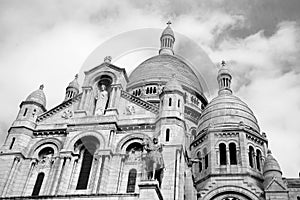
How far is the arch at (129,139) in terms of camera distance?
74.5 feet

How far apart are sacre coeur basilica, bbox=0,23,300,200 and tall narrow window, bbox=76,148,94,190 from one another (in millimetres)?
60

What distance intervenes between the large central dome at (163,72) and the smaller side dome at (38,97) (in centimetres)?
1463

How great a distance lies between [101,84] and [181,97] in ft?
19.6

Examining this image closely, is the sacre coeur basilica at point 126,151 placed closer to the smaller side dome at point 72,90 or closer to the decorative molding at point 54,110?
the decorative molding at point 54,110

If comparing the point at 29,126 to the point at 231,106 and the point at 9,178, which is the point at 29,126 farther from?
the point at 231,106

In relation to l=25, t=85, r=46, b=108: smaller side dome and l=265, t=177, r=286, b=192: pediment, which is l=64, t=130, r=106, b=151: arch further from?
l=265, t=177, r=286, b=192: pediment

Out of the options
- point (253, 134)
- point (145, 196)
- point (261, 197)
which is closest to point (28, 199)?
point (145, 196)

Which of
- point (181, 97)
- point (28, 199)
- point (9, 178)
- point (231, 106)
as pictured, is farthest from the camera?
point (231, 106)

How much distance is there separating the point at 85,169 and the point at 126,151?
2599 mm

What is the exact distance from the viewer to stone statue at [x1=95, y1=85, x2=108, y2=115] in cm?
2498

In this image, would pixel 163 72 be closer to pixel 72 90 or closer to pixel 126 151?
pixel 72 90

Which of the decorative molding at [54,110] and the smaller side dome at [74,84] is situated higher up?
the smaller side dome at [74,84]

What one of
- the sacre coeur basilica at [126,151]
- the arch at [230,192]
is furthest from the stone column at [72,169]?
the arch at [230,192]

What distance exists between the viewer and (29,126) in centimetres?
2478
